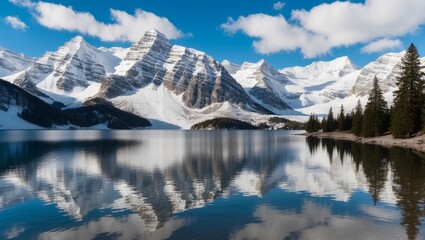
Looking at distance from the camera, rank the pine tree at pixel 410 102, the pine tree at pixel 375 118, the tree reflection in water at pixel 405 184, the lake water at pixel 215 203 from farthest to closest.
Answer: the pine tree at pixel 375 118 < the pine tree at pixel 410 102 < the tree reflection in water at pixel 405 184 < the lake water at pixel 215 203

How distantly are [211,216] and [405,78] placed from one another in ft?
293

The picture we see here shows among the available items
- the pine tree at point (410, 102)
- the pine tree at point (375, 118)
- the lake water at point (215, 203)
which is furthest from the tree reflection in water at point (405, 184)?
the pine tree at point (375, 118)

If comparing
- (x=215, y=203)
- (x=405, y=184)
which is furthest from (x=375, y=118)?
(x=215, y=203)

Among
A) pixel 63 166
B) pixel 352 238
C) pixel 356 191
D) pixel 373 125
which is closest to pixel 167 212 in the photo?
pixel 352 238

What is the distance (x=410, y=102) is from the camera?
96688 millimetres

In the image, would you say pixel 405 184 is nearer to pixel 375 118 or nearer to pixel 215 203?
pixel 215 203

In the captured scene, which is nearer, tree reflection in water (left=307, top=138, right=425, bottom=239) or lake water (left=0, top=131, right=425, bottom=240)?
lake water (left=0, top=131, right=425, bottom=240)

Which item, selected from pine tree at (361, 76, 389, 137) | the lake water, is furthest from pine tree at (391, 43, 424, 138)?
the lake water

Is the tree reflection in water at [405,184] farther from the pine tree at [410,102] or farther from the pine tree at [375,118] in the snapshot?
A: the pine tree at [375,118]

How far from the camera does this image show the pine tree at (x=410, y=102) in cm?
9448

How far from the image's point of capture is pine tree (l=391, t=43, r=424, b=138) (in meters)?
94.5

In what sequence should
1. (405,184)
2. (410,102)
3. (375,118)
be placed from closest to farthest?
(405,184)
(410,102)
(375,118)

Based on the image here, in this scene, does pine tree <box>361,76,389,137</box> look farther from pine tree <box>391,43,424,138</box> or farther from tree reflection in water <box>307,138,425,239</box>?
tree reflection in water <box>307,138,425,239</box>

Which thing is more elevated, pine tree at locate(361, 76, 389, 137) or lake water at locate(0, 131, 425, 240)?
pine tree at locate(361, 76, 389, 137)
